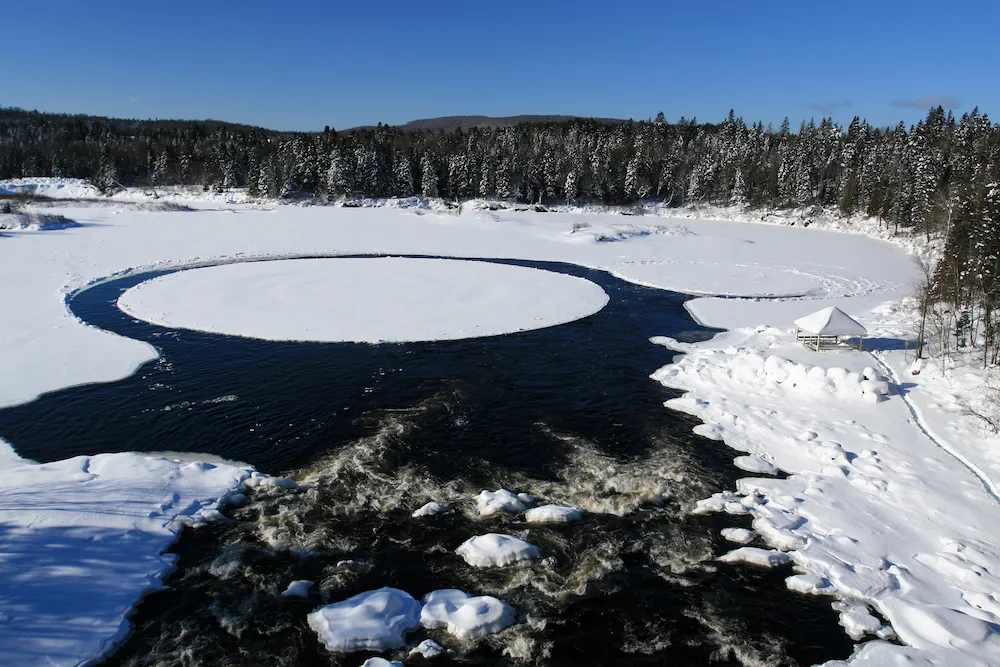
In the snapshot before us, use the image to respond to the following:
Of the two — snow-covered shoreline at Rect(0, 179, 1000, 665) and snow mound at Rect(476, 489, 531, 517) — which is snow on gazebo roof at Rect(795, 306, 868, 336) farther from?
snow mound at Rect(476, 489, 531, 517)

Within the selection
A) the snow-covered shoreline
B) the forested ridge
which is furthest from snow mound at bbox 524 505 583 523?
the forested ridge

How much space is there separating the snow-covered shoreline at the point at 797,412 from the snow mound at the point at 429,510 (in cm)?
447

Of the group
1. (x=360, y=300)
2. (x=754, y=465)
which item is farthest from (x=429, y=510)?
(x=360, y=300)

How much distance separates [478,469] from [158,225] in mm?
57681

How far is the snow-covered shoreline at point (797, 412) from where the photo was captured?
10.7 metres

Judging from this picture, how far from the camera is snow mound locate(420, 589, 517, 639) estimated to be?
31.4ft

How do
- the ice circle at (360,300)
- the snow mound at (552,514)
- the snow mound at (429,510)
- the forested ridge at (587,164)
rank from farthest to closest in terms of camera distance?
the forested ridge at (587,164), the ice circle at (360,300), the snow mound at (429,510), the snow mound at (552,514)

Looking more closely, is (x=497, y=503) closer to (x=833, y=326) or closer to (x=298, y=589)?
(x=298, y=589)

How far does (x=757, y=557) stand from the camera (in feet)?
37.9

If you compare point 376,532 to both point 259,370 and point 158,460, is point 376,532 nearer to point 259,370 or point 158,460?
point 158,460

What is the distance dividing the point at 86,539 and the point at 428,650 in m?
7.08

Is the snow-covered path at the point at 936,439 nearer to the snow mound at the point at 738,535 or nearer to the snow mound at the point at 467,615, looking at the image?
the snow mound at the point at 738,535

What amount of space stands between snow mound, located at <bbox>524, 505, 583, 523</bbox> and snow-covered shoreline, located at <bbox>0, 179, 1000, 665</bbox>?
3.67 metres

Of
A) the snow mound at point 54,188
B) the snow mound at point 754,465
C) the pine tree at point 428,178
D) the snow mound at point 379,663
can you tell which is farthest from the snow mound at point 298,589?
the snow mound at point 54,188
